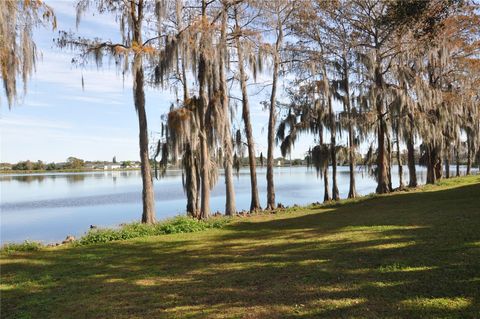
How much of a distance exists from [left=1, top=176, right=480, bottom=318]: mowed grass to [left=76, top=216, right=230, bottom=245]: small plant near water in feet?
2.23

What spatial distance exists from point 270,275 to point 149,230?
582 cm

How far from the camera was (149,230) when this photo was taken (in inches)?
423

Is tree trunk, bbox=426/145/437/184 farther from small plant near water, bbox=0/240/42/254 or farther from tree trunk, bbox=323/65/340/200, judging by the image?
small plant near water, bbox=0/240/42/254

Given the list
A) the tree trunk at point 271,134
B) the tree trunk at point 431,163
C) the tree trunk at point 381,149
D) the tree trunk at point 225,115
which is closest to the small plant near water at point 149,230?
the tree trunk at point 225,115

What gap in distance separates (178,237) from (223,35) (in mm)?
6916

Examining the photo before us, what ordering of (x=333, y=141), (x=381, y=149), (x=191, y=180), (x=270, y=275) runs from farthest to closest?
(x=333, y=141)
(x=381, y=149)
(x=191, y=180)
(x=270, y=275)

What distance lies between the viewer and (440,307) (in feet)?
13.0

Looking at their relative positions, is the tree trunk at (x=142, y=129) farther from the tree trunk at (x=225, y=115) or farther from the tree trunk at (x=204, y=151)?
the tree trunk at (x=225, y=115)

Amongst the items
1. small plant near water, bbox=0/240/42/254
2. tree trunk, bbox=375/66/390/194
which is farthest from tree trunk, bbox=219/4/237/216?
tree trunk, bbox=375/66/390/194

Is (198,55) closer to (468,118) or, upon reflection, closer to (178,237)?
(178,237)

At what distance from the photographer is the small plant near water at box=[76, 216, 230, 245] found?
10.1 m

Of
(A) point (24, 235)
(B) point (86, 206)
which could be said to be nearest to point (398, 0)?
(A) point (24, 235)

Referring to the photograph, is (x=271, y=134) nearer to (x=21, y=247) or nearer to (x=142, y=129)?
(x=142, y=129)

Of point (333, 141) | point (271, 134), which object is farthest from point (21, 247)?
point (333, 141)
